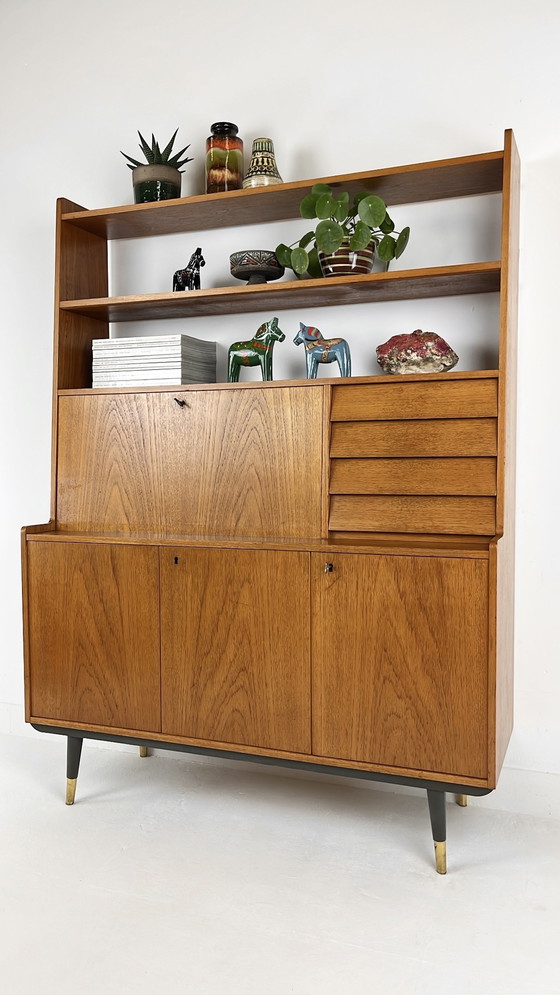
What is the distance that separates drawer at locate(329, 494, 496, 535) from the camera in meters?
2.07

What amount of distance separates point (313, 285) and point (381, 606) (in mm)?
888

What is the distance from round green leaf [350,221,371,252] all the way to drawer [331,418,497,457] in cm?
47

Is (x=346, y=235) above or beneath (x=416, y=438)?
above

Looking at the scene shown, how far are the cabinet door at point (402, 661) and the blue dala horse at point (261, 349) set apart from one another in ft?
2.16

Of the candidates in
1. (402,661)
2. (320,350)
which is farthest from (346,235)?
(402,661)

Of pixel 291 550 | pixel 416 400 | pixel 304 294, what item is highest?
pixel 304 294

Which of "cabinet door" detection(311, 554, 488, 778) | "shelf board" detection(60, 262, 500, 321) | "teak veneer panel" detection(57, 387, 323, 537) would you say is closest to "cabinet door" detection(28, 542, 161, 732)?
"teak veneer panel" detection(57, 387, 323, 537)

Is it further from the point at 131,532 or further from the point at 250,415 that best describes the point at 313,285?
the point at 131,532

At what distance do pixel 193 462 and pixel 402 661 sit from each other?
33.0 inches

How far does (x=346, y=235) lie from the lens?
7.27 ft

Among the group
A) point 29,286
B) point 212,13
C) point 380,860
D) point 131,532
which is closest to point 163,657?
point 131,532

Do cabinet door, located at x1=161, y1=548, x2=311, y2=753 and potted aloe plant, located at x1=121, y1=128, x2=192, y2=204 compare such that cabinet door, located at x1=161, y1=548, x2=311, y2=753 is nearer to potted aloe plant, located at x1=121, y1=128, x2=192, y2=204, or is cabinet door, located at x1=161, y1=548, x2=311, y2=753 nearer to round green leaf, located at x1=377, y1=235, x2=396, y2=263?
round green leaf, located at x1=377, y1=235, x2=396, y2=263

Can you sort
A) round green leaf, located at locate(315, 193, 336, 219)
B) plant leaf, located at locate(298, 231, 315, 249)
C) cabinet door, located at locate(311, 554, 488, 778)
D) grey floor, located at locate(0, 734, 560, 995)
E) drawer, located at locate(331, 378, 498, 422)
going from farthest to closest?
plant leaf, located at locate(298, 231, 315, 249), round green leaf, located at locate(315, 193, 336, 219), drawer, located at locate(331, 378, 498, 422), cabinet door, located at locate(311, 554, 488, 778), grey floor, located at locate(0, 734, 560, 995)

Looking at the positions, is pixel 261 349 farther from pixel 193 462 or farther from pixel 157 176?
pixel 157 176
